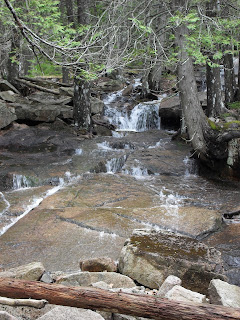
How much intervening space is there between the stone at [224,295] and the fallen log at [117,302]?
3.15 ft

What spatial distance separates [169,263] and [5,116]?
10830 millimetres

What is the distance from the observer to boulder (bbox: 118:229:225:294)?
416cm

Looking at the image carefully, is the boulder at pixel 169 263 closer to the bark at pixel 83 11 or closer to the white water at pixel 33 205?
the white water at pixel 33 205

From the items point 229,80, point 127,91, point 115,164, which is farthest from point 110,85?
point 115,164

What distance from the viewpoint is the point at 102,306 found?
243 cm

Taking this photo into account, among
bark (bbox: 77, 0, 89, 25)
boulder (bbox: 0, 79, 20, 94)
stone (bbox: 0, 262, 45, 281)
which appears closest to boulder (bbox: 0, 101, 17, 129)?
boulder (bbox: 0, 79, 20, 94)

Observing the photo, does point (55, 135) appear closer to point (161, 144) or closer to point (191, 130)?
point (161, 144)

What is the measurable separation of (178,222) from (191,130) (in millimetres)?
4005

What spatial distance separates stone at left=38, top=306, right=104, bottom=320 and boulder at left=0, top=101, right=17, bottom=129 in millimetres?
11406

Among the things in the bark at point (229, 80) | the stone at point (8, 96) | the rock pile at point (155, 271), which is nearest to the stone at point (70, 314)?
the rock pile at point (155, 271)

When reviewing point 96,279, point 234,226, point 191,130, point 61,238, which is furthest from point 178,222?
point 191,130

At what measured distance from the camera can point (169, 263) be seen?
4.26 metres

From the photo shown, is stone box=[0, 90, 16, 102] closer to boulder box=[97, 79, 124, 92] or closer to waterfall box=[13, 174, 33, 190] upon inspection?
waterfall box=[13, 174, 33, 190]

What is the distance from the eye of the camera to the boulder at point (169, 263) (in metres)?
4.16
